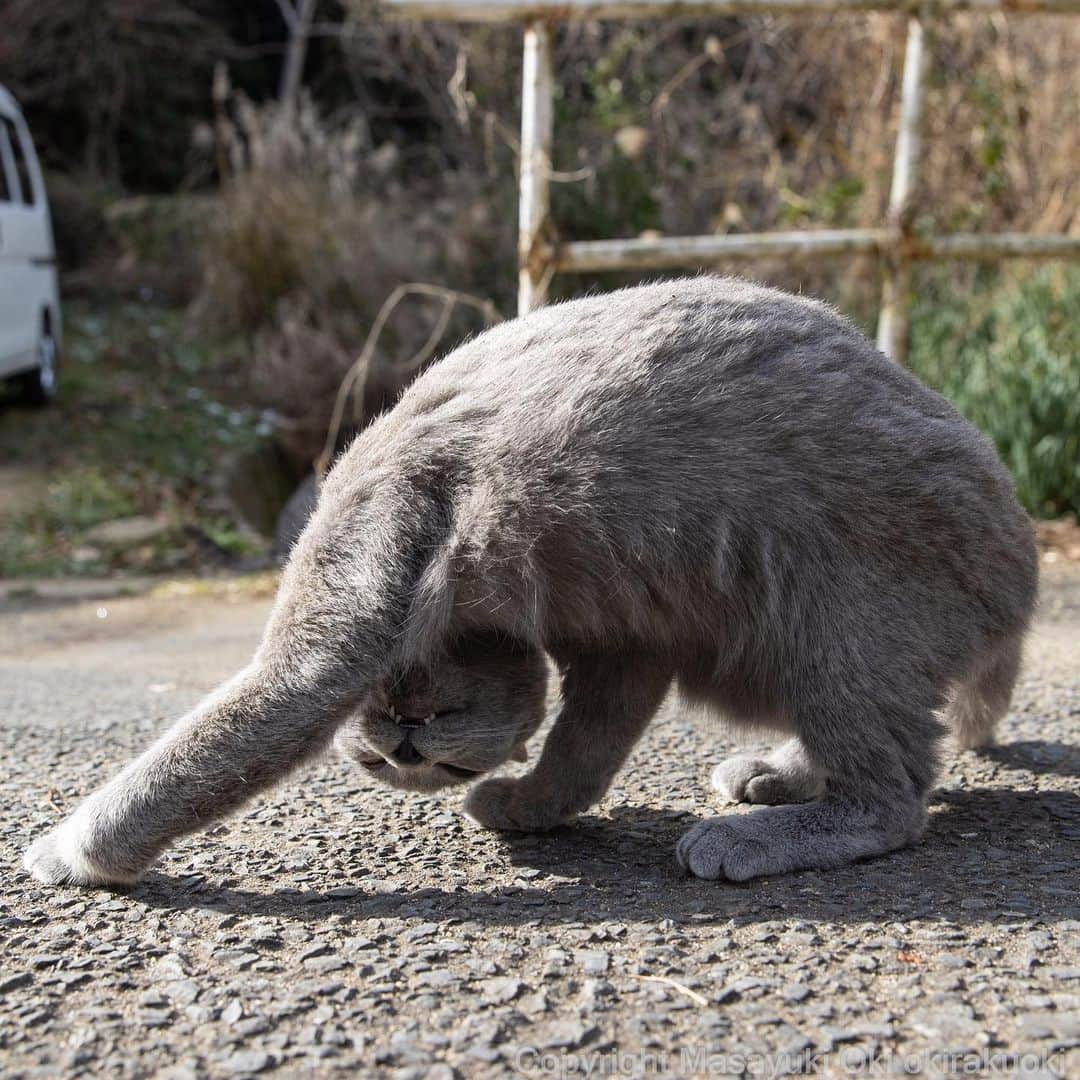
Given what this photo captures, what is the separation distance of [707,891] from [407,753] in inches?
21.4

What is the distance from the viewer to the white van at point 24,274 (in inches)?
293

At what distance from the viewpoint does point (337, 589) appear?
2.05 meters

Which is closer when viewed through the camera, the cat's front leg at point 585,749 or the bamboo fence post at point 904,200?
the cat's front leg at point 585,749

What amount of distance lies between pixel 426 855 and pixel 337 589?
526 mm

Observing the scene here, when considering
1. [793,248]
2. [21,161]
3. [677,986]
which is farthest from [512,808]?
[21,161]

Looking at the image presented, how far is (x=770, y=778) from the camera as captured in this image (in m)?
2.49

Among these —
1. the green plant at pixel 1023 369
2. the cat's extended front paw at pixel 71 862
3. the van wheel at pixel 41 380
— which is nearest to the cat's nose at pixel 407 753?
the cat's extended front paw at pixel 71 862

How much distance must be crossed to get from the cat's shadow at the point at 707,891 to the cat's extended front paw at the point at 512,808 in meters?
0.03

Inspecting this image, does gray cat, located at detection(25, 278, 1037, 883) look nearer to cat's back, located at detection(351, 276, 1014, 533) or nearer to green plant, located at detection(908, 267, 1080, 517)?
cat's back, located at detection(351, 276, 1014, 533)

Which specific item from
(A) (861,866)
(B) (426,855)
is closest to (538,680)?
(B) (426,855)

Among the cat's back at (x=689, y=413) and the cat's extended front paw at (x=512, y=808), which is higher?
the cat's back at (x=689, y=413)

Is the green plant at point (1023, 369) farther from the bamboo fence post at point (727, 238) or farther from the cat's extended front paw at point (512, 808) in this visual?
the cat's extended front paw at point (512, 808)

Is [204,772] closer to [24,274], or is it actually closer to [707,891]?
[707,891]

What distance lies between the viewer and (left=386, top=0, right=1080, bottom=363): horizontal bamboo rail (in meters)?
4.72
